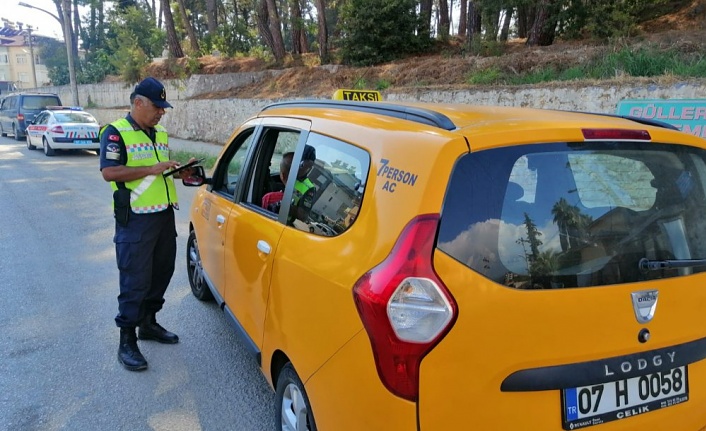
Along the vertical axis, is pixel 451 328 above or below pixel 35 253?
above

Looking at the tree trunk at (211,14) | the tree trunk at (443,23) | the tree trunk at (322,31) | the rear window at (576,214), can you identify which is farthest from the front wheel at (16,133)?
the rear window at (576,214)

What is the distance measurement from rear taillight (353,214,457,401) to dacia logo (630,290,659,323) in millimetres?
683

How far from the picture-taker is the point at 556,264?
1.80 metres

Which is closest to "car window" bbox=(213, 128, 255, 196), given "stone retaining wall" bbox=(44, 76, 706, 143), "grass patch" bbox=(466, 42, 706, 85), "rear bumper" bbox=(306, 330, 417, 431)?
"rear bumper" bbox=(306, 330, 417, 431)

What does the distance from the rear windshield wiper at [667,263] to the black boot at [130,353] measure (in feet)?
10.4

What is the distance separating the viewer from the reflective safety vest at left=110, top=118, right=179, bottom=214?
3.55 meters

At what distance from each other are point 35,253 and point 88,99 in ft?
102

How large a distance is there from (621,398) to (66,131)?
17888 millimetres

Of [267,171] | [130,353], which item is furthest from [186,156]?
[267,171]

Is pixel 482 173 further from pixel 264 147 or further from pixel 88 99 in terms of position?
pixel 88 99

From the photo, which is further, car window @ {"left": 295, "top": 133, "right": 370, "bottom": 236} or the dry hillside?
the dry hillside

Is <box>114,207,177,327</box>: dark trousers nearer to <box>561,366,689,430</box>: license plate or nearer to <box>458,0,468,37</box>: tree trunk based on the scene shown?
<box>561,366,689,430</box>: license plate

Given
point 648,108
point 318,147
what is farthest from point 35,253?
point 648,108

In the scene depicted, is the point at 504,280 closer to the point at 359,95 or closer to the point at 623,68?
the point at 359,95
